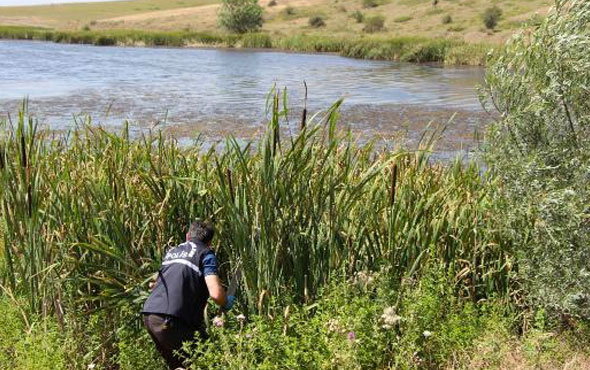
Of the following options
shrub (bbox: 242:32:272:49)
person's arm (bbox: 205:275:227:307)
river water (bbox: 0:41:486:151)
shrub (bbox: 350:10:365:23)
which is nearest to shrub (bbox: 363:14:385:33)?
shrub (bbox: 350:10:365:23)

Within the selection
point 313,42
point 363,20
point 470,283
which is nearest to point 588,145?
point 470,283

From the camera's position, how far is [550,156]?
18.7 feet

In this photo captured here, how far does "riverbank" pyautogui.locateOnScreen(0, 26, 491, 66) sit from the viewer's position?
41.9 m

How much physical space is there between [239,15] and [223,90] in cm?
4436

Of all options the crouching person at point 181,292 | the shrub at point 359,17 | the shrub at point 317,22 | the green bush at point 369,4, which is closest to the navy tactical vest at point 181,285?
the crouching person at point 181,292

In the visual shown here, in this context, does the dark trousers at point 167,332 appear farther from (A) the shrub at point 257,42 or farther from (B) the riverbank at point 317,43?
(A) the shrub at point 257,42

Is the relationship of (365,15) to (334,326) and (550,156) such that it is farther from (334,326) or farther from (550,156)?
(334,326)

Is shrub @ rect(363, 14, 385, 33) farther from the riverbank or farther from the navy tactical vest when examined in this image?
the navy tactical vest

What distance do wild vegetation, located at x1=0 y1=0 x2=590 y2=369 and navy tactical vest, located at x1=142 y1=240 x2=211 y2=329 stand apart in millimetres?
228

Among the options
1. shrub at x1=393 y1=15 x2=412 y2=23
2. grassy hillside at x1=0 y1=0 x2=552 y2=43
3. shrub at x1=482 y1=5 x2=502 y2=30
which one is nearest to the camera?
shrub at x1=482 y1=5 x2=502 y2=30

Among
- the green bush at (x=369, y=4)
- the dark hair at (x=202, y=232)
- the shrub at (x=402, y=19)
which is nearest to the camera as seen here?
the dark hair at (x=202, y=232)

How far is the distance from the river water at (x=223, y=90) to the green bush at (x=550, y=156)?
15.8 ft

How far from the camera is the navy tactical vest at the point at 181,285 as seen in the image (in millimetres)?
5160

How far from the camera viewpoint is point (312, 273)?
18.5 feet
